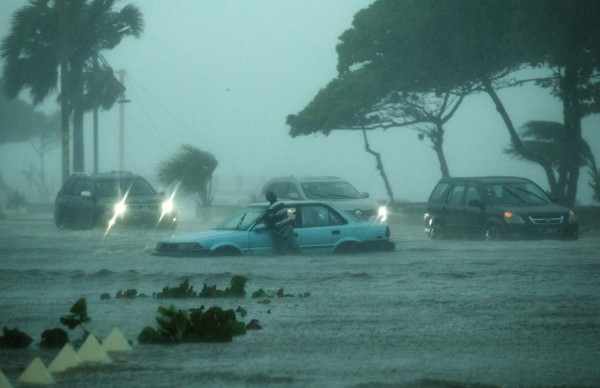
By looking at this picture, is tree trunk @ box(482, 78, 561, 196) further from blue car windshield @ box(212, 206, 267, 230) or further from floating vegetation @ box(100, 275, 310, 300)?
floating vegetation @ box(100, 275, 310, 300)

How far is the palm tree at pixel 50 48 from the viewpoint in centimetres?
4988

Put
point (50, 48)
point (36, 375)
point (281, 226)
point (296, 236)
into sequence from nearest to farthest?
point (36, 375) < point (281, 226) < point (296, 236) < point (50, 48)

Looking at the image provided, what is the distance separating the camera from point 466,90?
43.6 metres

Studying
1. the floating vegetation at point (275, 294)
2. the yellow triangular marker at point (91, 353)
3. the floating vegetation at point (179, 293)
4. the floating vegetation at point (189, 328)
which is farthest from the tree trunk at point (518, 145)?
the yellow triangular marker at point (91, 353)

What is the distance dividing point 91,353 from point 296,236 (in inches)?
485

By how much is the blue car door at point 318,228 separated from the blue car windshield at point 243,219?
30.5 inches

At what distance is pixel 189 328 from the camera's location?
10727 mm

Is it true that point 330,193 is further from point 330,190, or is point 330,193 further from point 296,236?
point 296,236

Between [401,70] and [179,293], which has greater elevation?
[401,70]

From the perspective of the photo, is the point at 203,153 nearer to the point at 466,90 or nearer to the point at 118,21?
the point at 118,21

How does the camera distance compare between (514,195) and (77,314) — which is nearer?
(77,314)

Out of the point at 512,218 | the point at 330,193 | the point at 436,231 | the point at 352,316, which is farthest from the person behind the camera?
the point at 330,193

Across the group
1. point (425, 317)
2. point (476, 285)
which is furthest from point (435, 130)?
point (425, 317)

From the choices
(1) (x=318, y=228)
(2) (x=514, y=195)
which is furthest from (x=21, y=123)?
(1) (x=318, y=228)
